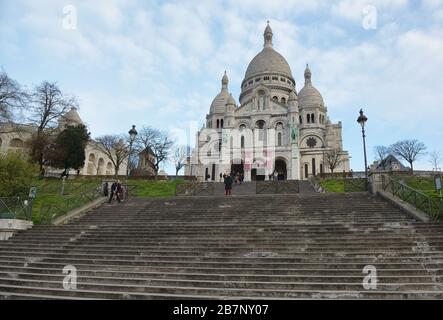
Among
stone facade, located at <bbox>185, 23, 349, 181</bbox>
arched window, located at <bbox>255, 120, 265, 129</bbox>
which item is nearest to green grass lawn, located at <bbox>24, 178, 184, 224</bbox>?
stone facade, located at <bbox>185, 23, 349, 181</bbox>

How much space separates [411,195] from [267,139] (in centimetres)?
3402

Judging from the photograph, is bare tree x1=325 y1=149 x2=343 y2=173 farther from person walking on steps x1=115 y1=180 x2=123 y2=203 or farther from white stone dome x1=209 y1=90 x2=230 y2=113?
person walking on steps x1=115 y1=180 x2=123 y2=203

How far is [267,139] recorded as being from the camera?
46.5 meters

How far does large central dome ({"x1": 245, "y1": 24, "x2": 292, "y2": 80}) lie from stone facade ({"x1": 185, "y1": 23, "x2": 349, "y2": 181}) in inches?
188

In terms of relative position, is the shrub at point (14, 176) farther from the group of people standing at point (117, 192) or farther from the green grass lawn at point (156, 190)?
the green grass lawn at point (156, 190)

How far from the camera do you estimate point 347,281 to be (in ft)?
23.6

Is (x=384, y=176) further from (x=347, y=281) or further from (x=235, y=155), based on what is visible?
(x=235, y=155)

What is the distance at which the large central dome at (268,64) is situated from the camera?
63438mm

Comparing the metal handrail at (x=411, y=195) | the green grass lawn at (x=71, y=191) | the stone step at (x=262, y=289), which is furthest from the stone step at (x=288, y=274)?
the green grass lawn at (x=71, y=191)

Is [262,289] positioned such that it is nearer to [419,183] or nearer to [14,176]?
[14,176]

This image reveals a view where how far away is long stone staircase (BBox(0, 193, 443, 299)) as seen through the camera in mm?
7094

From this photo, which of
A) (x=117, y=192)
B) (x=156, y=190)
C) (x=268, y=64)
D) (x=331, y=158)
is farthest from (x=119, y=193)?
(x=268, y=64)

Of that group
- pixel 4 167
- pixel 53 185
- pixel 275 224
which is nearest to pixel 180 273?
pixel 275 224
